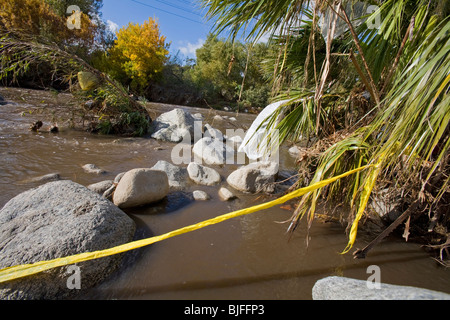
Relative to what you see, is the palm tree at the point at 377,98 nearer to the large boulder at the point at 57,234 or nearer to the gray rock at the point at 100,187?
the large boulder at the point at 57,234

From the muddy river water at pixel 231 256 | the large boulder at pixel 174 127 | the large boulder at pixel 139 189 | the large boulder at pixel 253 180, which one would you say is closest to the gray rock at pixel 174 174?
the muddy river water at pixel 231 256

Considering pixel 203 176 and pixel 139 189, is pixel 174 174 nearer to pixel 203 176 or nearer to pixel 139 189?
pixel 203 176

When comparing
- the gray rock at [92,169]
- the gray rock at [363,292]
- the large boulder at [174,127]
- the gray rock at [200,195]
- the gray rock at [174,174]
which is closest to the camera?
the gray rock at [363,292]

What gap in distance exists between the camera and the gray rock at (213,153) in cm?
446

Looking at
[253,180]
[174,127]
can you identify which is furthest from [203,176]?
[174,127]

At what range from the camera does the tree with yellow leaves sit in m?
19.7

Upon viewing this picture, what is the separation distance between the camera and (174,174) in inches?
130

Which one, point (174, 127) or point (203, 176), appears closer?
point (203, 176)

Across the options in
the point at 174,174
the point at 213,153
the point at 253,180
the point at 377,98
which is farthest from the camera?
the point at 213,153

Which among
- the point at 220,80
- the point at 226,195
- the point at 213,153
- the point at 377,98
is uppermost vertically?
the point at 220,80

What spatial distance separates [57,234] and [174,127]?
5.06m

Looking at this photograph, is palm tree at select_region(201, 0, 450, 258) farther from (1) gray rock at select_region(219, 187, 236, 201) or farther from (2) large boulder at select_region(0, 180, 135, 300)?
(2) large boulder at select_region(0, 180, 135, 300)

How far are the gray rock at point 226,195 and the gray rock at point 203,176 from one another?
390 mm

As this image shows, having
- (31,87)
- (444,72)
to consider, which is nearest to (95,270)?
(444,72)
